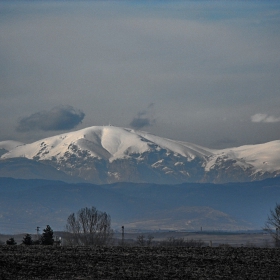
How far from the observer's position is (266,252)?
43000 mm

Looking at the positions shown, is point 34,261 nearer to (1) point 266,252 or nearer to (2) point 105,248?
(2) point 105,248

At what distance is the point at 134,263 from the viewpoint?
123ft

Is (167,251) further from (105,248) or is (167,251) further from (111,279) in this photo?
(111,279)

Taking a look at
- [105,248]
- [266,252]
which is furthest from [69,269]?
[266,252]

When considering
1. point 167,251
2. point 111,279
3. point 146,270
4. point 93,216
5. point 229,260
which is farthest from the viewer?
point 93,216

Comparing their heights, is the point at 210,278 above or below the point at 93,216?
below

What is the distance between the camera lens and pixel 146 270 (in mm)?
35500

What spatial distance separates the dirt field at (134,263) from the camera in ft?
113

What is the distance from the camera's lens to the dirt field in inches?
1355

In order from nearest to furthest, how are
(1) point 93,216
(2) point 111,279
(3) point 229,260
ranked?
(2) point 111,279, (3) point 229,260, (1) point 93,216

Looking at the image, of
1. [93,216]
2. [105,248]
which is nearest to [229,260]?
[105,248]

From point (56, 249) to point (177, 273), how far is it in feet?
30.1

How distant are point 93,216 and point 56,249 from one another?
82.2m

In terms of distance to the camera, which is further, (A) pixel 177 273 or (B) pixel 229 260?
(B) pixel 229 260
